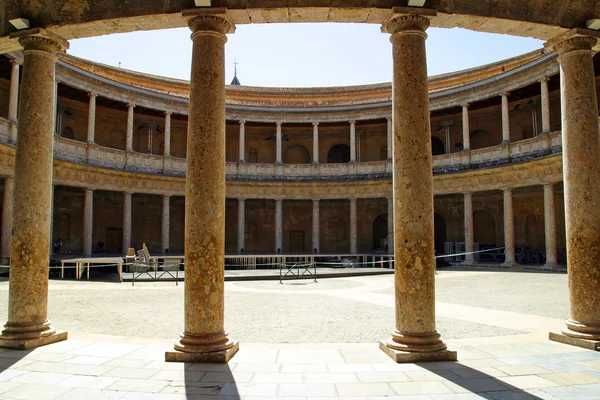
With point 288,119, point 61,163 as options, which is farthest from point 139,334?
point 288,119

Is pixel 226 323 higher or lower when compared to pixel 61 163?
lower

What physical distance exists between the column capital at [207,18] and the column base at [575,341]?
7353 mm

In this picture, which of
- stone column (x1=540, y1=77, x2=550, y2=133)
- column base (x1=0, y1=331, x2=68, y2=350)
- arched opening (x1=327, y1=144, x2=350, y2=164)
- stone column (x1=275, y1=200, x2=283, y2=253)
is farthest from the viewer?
arched opening (x1=327, y1=144, x2=350, y2=164)

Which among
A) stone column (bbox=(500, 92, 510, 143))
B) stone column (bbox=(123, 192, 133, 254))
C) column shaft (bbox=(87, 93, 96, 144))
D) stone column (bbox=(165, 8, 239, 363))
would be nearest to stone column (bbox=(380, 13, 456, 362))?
stone column (bbox=(165, 8, 239, 363))

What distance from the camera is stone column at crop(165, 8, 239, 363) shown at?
6.44m

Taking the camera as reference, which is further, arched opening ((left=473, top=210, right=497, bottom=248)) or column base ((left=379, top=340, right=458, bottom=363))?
arched opening ((left=473, top=210, right=497, bottom=248))

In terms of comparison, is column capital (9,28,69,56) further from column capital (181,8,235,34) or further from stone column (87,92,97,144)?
stone column (87,92,97,144)

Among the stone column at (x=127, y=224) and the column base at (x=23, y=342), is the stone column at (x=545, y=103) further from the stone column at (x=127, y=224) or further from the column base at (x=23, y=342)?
the column base at (x=23, y=342)

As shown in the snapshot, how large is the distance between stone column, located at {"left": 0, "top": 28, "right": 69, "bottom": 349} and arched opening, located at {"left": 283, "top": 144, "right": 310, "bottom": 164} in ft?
93.5

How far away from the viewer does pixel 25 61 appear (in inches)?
311

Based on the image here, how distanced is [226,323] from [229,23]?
19.4 feet

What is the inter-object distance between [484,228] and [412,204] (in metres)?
26.6

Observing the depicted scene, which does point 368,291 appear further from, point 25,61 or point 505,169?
point 505,169

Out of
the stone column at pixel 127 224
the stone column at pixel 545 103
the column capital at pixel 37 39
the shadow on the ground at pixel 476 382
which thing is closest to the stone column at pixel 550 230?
the stone column at pixel 545 103
